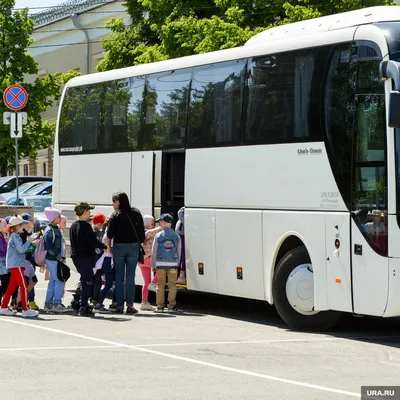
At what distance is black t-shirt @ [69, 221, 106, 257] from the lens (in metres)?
15.5

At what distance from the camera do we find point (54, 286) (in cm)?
1581

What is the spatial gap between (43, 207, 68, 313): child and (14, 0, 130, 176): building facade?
91.4ft

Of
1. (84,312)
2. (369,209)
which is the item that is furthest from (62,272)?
(369,209)

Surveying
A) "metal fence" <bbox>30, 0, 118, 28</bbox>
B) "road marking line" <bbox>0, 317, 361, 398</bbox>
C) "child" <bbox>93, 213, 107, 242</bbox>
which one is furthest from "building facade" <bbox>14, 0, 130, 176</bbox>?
"road marking line" <bbox>0, 317, 361, 398</bbox>

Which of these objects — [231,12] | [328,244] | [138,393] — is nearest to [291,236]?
[328,244]

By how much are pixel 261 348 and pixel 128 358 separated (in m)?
1.66

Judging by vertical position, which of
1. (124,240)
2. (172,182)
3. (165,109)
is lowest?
(124,240)

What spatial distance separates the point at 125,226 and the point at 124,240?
0.19 m

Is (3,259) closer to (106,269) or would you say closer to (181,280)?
(106,269)

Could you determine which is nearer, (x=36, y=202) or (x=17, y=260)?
(x=17, y=260)

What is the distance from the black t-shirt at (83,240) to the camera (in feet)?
50.9

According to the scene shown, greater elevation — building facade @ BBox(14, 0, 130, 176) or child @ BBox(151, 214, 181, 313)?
building facade @ BBox(14, 0, 130, 176)

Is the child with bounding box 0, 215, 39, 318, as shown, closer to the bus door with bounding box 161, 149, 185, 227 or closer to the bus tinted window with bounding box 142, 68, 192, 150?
the bus door with bounding box 161, 149, 185, 227

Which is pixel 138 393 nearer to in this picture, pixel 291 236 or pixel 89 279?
pixel 291 236
